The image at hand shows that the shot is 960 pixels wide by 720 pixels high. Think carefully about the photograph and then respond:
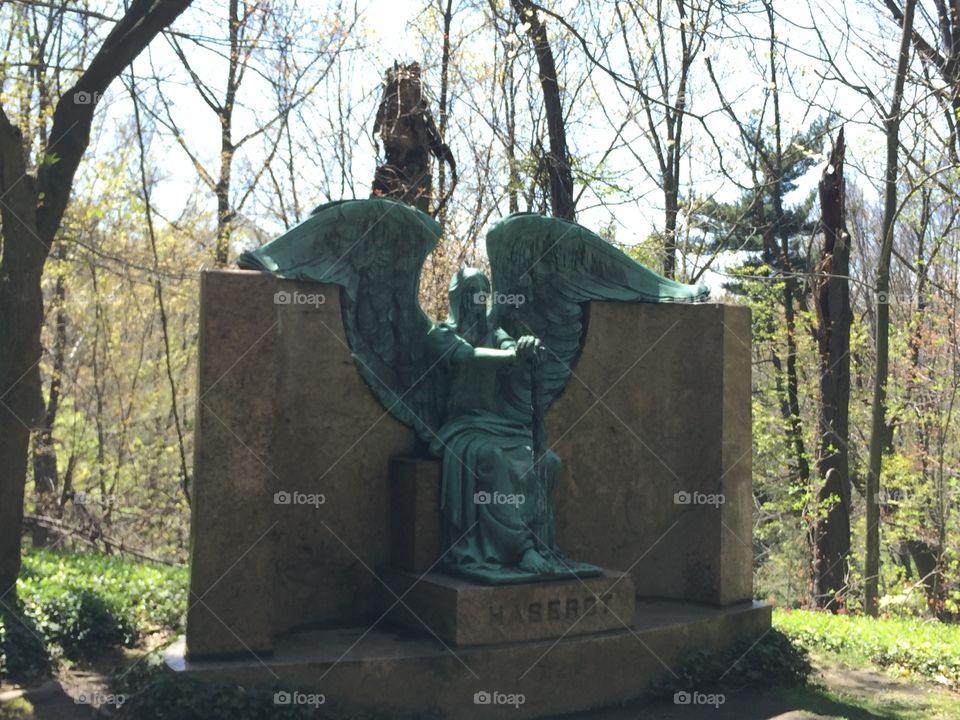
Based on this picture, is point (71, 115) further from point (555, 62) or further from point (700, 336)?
point (555, 62)

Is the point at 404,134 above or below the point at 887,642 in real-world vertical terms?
above

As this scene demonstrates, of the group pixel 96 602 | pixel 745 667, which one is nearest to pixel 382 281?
pixel 96 602

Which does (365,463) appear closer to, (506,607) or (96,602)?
(506,607)

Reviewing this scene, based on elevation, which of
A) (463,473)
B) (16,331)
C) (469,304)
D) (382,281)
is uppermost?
(382,281)

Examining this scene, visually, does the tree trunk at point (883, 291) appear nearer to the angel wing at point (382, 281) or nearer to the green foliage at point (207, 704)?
the angel wing at point (382, 281)

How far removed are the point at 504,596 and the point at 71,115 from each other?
5197mm

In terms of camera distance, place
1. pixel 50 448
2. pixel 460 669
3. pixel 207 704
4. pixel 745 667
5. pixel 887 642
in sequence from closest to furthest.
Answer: pixel 207 704 < pixel 460 669 < pixel 745 667 < pixel 887 642 < pixel 50 448

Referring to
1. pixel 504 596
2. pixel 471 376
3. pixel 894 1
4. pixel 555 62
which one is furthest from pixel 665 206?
pixel 504 596

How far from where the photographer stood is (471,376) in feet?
20.3

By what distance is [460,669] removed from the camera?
17.0 ft

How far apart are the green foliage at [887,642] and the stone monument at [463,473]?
38.1 inches

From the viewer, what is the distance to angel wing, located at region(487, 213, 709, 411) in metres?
6.76

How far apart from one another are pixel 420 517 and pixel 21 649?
2735 mm

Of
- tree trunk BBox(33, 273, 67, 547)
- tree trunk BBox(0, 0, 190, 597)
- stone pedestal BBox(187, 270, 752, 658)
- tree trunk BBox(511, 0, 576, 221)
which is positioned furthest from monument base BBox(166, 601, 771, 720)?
tree trunk BBox(511, 0, 576, 221)
